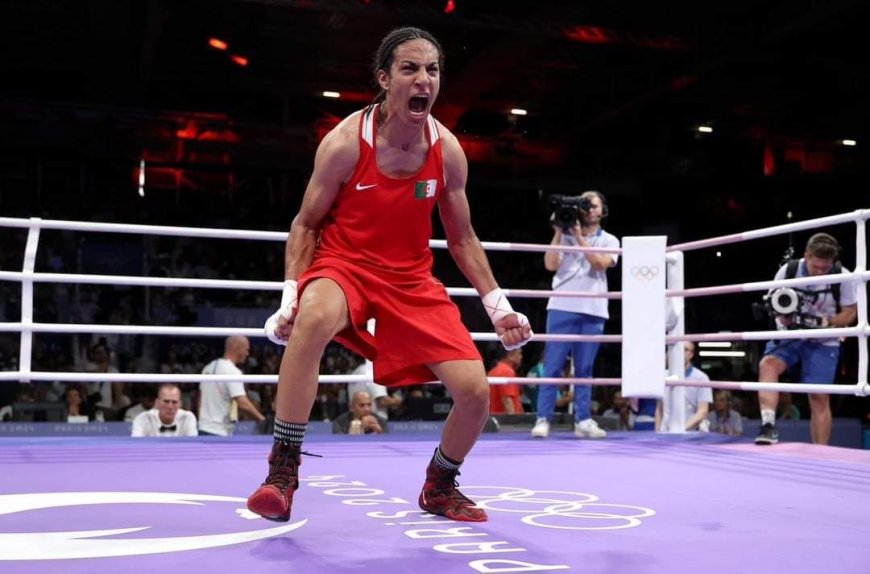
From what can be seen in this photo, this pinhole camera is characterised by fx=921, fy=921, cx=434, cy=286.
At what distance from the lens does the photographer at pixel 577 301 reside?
4.26m

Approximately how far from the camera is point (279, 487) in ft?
5.94

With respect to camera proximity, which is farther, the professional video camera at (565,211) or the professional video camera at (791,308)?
the professional video camera at (565,211)

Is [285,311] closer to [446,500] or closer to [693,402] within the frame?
[446,500]

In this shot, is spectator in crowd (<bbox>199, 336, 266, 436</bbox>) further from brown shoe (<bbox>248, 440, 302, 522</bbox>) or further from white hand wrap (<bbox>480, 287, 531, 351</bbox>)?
brown shoe (<bbox>248, 440, 302, 522</bbox>)

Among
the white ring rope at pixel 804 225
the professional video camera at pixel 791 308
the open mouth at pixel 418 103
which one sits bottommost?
the professional video camera at pixel 791 308

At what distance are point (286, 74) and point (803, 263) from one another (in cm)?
910

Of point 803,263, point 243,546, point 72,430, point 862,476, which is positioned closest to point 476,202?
point 72,430

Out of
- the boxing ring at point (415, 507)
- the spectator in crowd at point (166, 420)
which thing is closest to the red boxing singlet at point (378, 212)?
the boxing ring at point (415, 507)

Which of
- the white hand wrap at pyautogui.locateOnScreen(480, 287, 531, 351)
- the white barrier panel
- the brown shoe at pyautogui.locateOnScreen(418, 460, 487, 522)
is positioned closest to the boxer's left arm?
the white hand wrap at pyautogui.locateOnScreen(480, 287, 531, 351)

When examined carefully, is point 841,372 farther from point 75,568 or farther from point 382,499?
point 75,568

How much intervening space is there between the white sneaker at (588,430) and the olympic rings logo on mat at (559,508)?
175cm

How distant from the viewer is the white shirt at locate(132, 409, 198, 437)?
15.9 feet

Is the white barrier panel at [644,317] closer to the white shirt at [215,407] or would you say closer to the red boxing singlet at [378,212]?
→ the red boxing singlet at [378,212]

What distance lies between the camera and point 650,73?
11.3m
